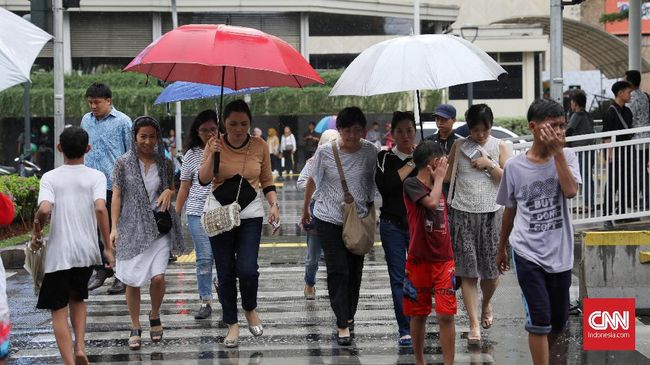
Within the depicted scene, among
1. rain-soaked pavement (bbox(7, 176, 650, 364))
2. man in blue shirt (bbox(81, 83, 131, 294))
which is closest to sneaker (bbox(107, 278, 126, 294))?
rain-soaked pavement (bbox(7, 176, 650, 364))

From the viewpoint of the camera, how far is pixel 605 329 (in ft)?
25.9

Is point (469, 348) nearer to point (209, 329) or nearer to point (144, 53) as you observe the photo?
point (209, 329)

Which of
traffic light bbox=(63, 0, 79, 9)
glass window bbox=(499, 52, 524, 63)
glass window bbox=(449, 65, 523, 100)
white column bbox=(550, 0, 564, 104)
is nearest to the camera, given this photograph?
white column bbox=(550, 0, 564, 104)

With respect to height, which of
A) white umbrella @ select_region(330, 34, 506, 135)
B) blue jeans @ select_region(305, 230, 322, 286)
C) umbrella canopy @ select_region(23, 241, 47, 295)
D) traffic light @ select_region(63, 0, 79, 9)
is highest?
traffic light @ select_region(63, 0, 79, 9)

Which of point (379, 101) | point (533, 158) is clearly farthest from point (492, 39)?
point (533, 158)

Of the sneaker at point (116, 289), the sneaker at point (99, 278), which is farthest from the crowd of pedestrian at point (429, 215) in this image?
the sneaker at point (99, 278)

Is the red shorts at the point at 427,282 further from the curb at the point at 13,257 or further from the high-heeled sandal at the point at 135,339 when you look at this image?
the curb at the point at 13,257

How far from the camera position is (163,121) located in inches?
1588

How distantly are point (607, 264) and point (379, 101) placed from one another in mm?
30864

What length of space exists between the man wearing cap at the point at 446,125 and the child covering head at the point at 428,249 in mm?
1704

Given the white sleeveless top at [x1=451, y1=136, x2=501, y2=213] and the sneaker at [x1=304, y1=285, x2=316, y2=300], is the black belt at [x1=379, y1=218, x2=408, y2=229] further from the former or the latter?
the sneaker at [x1=304, y1=285, x2=316, y2=300]

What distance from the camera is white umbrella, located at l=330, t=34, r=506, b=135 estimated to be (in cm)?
791

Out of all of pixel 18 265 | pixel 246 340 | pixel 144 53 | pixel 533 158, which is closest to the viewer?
pixel 533 158

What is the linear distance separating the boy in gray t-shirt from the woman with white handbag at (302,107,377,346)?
218 centimetres
